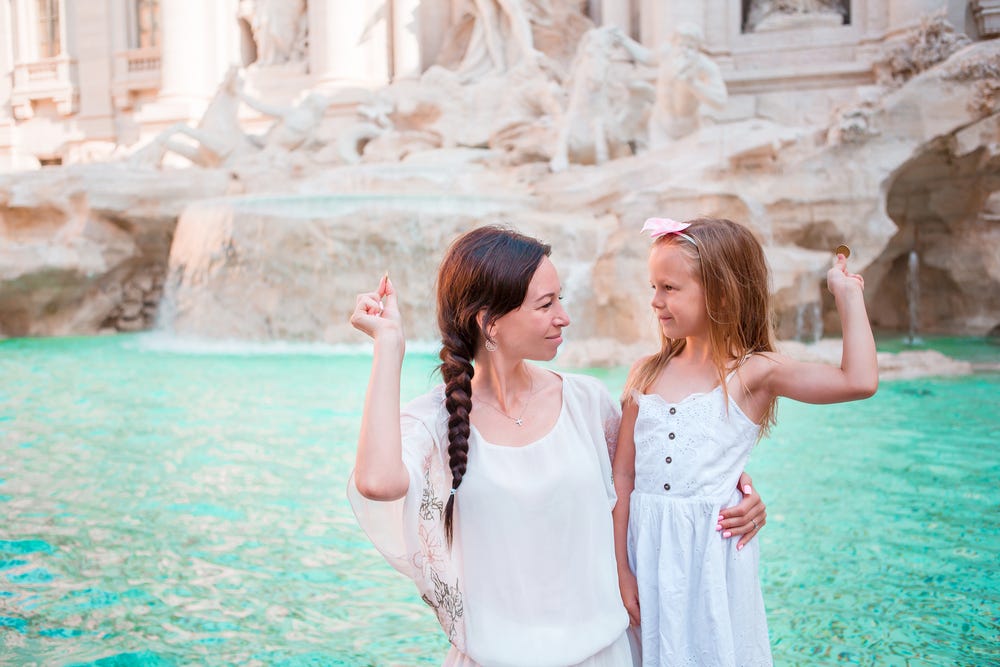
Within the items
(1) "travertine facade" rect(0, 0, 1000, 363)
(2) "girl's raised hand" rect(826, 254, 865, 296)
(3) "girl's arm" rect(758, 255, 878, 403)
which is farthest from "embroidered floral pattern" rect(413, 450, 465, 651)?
(1) "travertine facade" rect(0, 0, 1000, 363)

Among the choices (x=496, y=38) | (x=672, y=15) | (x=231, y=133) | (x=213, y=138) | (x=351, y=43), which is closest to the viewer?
(x=672, y=15)

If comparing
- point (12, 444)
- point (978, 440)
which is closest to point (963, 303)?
point (978, 440)

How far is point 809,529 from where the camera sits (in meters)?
3.49

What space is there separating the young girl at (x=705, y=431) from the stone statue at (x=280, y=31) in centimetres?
1762

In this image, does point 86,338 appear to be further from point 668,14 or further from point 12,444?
point 668,14

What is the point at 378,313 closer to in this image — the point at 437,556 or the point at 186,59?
the point at 437,556

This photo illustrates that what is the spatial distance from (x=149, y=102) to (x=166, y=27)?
2.23 m

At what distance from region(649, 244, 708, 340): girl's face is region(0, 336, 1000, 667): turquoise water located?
472 millimetres

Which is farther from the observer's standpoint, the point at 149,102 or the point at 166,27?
the point at 149,102

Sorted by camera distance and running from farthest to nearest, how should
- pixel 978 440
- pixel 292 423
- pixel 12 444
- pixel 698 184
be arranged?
pixel 698 184, pixel 292 423, pixel 12 444, pixel 978 440

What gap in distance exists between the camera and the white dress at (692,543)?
1.57 m

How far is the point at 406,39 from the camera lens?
53.4ft

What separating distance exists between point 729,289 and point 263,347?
8.49 metres

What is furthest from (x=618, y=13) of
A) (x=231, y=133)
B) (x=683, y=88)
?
(x=231, y=133)
